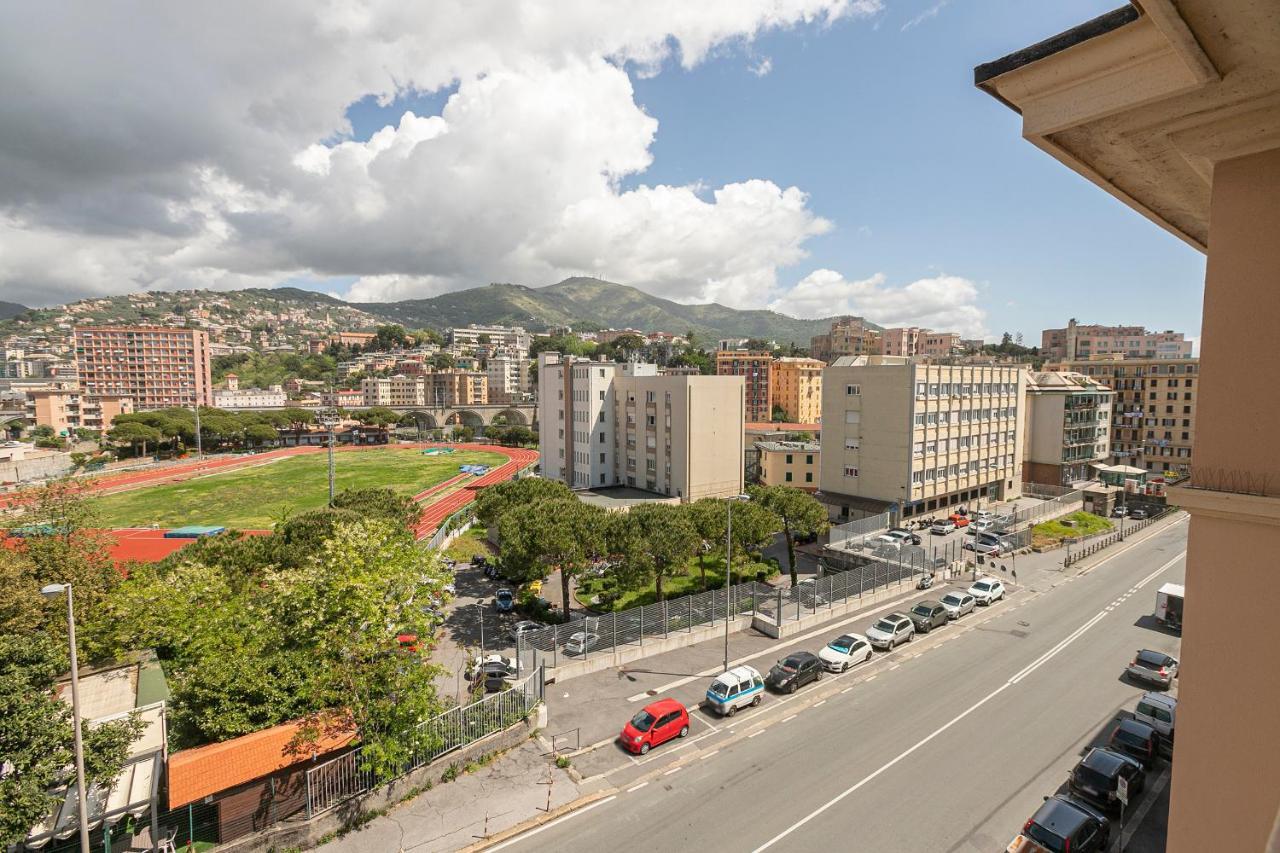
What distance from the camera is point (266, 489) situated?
77.4 meters

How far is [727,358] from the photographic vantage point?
132m

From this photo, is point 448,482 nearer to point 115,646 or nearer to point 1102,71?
point 115,646

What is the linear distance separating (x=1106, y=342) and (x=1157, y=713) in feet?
576

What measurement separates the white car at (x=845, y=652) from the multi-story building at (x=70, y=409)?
138912mm

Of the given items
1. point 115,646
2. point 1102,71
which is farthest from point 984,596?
point 115,646

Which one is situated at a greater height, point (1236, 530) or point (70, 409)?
point (1236, 530)

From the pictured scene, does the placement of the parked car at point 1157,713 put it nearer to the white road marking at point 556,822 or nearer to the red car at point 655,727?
Result: the red car at point 655,727

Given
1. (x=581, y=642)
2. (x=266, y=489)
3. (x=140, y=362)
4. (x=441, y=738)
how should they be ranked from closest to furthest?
(x=441, y=738) < (x=581, y=642) < (x=266, y=489) < (x=140, y=362)

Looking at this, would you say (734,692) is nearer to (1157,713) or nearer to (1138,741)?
(1138,741)

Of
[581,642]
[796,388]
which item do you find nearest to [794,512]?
[581,642]

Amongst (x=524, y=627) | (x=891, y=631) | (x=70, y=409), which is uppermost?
(x=70, y=409)

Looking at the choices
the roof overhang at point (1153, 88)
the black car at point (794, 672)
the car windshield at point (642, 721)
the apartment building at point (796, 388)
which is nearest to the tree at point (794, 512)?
the black car at point (794, 672)

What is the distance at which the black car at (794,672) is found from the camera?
2344cm

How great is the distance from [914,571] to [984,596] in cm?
405
